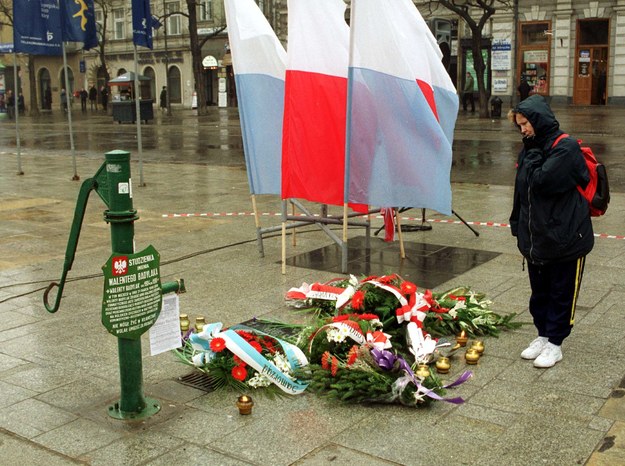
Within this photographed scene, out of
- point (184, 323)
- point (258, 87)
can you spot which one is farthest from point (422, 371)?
point (258, 87)

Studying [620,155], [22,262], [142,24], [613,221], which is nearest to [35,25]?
[142,24]

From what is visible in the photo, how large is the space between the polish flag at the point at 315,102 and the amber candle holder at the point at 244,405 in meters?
3.60

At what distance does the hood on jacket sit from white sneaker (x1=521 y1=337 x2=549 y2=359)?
1.31 m

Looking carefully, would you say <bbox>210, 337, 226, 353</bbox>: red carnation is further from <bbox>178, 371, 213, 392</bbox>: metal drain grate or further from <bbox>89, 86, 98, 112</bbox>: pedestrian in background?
<bbox>89, 86, 98, 112</bbox>: pedestrian in background

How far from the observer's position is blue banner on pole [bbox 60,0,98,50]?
1595cm

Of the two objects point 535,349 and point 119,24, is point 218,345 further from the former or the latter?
point 119,24

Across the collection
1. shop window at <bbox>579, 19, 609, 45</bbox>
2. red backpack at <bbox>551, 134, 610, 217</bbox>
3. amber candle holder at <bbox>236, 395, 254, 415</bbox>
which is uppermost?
shop window at <bbox>579, 19, 609, 45</bbox>

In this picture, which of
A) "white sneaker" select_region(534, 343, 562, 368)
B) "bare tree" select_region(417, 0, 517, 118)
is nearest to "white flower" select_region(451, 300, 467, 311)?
"white sneaker" select_region(534, 343, 562, 368)

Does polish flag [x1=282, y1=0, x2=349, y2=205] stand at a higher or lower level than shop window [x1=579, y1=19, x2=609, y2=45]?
lower

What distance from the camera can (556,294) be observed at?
5238 millimetres

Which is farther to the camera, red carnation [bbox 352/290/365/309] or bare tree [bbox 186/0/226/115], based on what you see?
bare tree [bbox 186/0/226/115]

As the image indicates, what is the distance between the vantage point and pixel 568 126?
27828 mm

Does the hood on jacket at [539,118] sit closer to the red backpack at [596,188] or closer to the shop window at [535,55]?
the red backpack at [596,188]

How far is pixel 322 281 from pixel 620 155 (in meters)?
13.1
